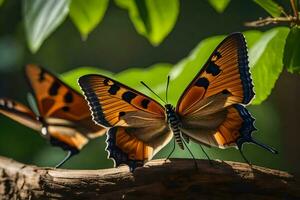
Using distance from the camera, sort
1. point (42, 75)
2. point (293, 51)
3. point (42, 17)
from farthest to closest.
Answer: point (42, 75)
point (42, 17)
point (293, 51)

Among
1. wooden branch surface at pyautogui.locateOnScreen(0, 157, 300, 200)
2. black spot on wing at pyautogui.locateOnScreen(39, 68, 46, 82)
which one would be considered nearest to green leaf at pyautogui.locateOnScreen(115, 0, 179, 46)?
black spot on wing at pyautogui.locateOnScreen(39, 68, 46, 82)

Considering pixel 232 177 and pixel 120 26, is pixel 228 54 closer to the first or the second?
pixel 232 177

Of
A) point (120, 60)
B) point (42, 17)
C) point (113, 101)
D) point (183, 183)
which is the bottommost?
point (183, 183)

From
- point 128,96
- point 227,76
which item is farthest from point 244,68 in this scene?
point 128,96

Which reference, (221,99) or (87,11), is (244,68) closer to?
(221,99)

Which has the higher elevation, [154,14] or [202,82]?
[154,14]

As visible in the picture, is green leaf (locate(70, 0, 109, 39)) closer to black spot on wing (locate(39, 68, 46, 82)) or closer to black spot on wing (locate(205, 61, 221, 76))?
black spot on wing (locate(39, 68, 46, 82))

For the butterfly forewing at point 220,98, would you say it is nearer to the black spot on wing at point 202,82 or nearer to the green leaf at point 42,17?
the black spot on wing at point 202,82
